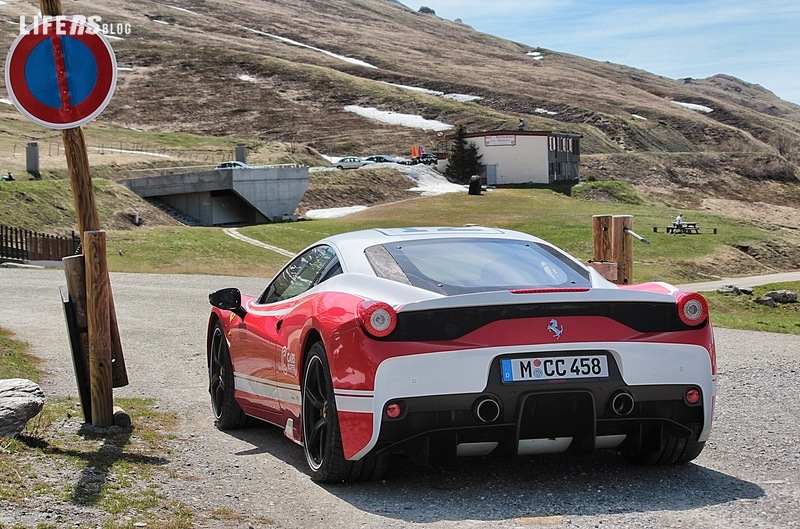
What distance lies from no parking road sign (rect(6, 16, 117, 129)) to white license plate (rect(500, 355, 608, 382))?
3414mm

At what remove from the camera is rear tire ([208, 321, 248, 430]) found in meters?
8.35

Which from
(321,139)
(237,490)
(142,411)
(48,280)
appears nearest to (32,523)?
(237,490)

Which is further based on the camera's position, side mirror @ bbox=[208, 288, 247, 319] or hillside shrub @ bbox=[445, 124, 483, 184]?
hillside shrub @ bbox=[445, 124, 483, 184]

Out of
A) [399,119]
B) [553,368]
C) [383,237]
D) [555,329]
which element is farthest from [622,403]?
[399,119]

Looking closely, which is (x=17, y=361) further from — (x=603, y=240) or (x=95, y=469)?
(x=603, y=240)

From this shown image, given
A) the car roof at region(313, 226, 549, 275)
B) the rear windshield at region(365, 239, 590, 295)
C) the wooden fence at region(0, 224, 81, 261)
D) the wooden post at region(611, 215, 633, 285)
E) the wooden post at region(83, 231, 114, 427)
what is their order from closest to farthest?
the rear windshield at region(365, 239, 590, 295), the car roof at region(313, 226, 549, 275), the wooden post at region(83, 231, 114, 427), the wooden post at region(611, 215, 633, 285), the wooden fence at region(0, 224, 81, 261)

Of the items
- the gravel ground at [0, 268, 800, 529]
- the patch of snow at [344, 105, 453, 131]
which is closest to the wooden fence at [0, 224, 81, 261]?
the gravel ground at [0, 268, 800, 529]

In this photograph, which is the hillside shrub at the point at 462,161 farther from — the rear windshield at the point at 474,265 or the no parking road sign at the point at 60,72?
the rear windshield at the point at 474,265

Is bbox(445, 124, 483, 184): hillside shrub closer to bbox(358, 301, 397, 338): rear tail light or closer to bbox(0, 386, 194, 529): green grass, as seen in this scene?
bbox(0, 386, 194, 529): green grass

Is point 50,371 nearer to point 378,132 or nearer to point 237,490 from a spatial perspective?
point 237,490

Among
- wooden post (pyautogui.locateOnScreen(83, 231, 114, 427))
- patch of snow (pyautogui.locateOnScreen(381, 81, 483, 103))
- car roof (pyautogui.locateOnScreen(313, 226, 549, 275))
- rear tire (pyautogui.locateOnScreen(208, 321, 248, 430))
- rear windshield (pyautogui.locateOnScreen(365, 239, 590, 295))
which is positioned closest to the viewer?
rear windshield (pyautogui.locateOnScreen(365, 239, 590, 295))

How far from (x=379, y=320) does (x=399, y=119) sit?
382ft

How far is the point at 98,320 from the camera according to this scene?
7668mm

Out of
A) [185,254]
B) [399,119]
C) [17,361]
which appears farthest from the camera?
[399,119]
